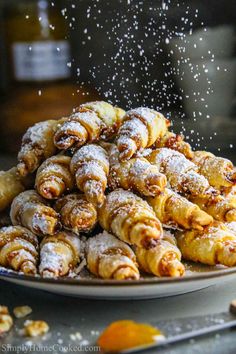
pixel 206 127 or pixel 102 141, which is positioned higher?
pixel 102 141

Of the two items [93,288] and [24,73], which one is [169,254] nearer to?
[93,288]

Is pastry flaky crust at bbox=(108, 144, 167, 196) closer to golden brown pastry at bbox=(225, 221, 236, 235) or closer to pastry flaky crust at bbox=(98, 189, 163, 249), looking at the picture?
pastry flaky crust at bbox=(98, 189, 163, 249)

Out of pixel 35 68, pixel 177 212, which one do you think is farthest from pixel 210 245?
pixel 35 68

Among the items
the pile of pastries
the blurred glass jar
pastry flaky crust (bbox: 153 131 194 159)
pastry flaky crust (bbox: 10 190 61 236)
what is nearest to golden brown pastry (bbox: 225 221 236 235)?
the pile of pastries

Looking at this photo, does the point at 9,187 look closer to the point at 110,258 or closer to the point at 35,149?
the point at 35,149

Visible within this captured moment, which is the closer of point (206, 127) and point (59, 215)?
point (59, 215)

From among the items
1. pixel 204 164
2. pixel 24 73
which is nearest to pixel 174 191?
pixel 204 164

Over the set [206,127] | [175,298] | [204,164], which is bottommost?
[206,127]
